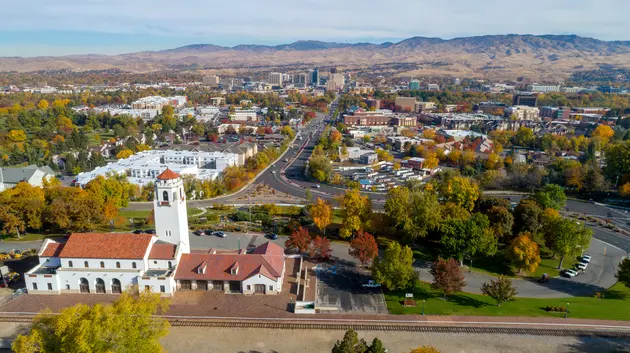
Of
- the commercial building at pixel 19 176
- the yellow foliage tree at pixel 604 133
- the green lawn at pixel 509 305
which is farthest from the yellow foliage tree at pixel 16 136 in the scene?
the yellow foliage tree at pixel 604 133

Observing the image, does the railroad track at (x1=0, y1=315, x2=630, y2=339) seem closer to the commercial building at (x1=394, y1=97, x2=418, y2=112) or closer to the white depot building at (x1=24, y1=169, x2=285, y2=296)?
the white depot building at (x1=24, y1=169, x2=285, y2=296)

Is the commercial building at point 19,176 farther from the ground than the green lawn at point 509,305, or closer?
farther from the ground

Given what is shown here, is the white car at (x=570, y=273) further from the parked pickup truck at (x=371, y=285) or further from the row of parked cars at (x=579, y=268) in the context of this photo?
the parked pickup truck at (x=371, y=285)

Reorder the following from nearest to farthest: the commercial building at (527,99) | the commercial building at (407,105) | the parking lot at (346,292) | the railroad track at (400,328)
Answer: the railroad track at (400,328) → the parking lot at (346,292) → the commercial building at (527,99) → the commercial building at (407,105)

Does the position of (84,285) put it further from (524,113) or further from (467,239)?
(524,113)

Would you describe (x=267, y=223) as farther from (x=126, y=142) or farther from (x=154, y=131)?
(x=154, y=131)

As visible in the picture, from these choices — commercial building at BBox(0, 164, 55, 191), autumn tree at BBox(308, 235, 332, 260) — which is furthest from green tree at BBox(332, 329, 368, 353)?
commercial building at BBox(0, 164, 55, 191)
